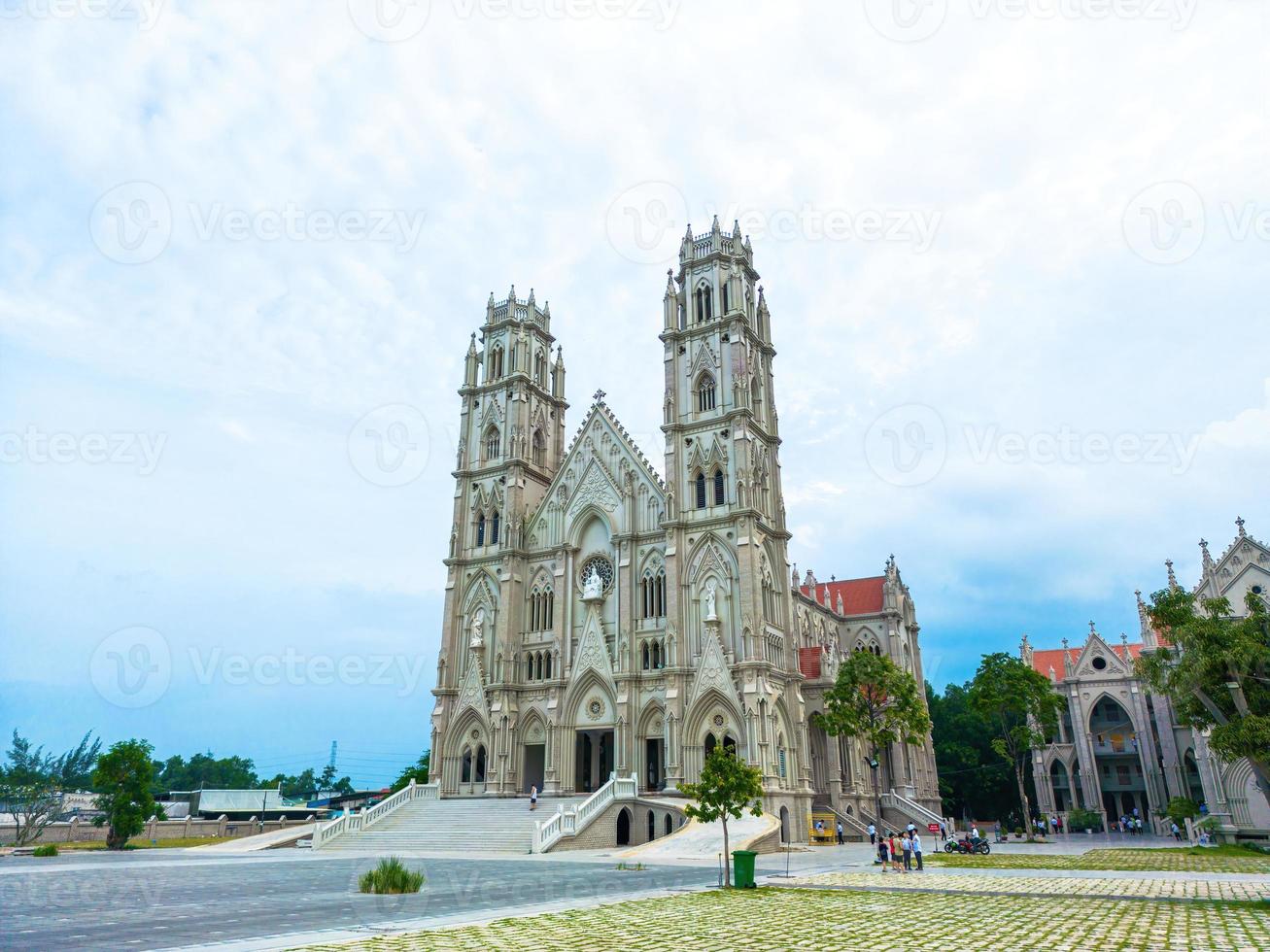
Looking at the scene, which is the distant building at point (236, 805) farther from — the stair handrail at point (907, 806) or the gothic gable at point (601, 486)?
the stair handrail at point (907, 806)

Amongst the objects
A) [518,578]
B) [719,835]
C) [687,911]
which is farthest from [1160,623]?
[518,578]

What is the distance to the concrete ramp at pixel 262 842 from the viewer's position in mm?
43438

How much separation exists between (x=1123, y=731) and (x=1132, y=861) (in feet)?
158

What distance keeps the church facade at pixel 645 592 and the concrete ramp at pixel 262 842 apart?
34.3 ft

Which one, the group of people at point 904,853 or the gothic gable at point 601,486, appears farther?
the gothic gable at point 601,486

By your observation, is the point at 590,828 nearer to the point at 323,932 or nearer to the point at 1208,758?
the point at 323,932

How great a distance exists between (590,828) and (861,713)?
1982 centimetres

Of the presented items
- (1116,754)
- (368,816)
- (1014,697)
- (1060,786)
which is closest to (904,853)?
(1014,697)

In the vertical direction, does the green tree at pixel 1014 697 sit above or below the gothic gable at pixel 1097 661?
below

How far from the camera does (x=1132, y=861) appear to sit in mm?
31594

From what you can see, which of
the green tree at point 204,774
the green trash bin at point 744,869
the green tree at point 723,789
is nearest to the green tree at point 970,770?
the green tree at point 723,789

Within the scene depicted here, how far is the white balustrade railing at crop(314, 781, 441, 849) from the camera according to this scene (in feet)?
149

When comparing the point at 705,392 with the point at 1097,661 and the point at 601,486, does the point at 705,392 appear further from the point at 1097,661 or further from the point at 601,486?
the point at 1097,661

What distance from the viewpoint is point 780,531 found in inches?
2258
